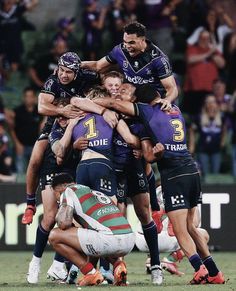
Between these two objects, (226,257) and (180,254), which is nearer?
(180,254)

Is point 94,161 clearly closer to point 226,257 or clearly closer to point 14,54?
point 226,257

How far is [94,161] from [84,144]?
218 millimetres

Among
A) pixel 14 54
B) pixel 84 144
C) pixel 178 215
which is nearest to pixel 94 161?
pixel 84 144

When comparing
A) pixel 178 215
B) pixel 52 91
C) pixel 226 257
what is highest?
pixel 52 91

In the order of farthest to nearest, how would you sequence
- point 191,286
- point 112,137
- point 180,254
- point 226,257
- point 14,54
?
point 14,54 → point 226,257 → point 180,254 → point 112,137 → point 191,286

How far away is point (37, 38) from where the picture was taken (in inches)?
869

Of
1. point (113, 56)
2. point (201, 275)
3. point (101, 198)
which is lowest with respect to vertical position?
point (201, 275)

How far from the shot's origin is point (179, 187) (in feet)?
39.7

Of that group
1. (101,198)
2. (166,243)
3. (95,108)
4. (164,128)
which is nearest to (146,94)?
(164,128)

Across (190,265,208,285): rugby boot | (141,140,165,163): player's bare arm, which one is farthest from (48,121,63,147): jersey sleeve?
(190,265,208,285): rugby boot

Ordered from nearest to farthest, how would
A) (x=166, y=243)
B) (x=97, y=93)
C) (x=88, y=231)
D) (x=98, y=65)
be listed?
(x=88, y=231) < (x=97, y=93) < (x=98, y=65) < (x=166, y=243)

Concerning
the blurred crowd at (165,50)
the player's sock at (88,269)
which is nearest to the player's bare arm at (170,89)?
the player's sock at (88,269)

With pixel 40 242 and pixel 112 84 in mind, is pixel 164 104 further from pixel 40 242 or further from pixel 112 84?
pixel 40 242

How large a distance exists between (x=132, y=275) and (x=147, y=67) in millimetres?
2485
